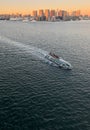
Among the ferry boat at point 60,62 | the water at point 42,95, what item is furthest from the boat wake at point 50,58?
the water at point 42,95

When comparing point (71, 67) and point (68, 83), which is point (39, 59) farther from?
point (68, 83)

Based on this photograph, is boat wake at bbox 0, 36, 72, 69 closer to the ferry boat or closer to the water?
the ferry boat

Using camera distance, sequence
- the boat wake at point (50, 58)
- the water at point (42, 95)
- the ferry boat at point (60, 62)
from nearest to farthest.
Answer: the water at point (42, 95), the ferry boat at point (60, 62), the boat wake at point (50, 58)

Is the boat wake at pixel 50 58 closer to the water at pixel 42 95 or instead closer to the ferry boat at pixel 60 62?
the ferry boat at pixel 60 62

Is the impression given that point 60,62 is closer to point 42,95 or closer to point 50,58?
point 50,58

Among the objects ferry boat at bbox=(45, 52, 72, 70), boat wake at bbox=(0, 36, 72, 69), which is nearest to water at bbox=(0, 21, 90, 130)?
boat wake at bbox=(0, 36, 72, 69)

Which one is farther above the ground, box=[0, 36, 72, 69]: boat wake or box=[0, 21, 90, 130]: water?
box=[0, 36, 72, 69]: boat wake

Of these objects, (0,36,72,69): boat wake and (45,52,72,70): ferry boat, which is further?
(0,36,72,69): boat wake

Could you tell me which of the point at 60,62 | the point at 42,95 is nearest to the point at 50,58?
the point at 60,62

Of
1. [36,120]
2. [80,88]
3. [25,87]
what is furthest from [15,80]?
[36,120]

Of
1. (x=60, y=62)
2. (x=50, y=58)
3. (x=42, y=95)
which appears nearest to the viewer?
(x=42, y=95)

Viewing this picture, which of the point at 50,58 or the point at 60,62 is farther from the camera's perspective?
the point at 50,58
